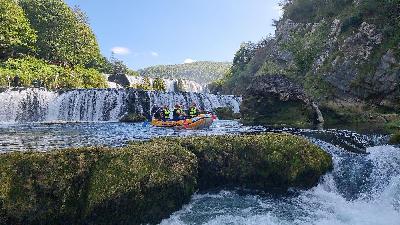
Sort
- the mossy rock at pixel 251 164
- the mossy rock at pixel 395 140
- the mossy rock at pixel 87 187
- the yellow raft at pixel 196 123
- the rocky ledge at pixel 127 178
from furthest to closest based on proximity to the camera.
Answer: the yellow raft at pixel 196 123, the mossy rock at pixel 395 140, the mossy rock at pixel 251 164, the rocky ledge at pixel 127 178, the mossy rock at pixel 87 187

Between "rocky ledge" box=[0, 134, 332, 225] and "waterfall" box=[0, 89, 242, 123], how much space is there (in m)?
27.5

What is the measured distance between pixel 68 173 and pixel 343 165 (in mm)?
9121

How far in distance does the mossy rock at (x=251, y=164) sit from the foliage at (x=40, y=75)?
3971cm

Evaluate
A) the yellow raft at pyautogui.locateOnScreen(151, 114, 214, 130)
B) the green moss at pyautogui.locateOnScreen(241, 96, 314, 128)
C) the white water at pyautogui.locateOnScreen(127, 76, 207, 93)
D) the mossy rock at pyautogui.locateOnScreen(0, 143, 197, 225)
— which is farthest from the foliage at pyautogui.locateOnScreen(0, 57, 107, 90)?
the mossy rock at pyautogui.locateOnScreen(0, 143, 197, 225)

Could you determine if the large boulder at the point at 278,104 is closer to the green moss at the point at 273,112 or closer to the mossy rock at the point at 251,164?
the green moss at the point at 273,112

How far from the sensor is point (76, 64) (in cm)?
6688

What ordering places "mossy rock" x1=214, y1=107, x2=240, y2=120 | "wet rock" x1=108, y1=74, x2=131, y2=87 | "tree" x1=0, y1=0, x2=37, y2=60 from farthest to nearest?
"wet rock" x1=108, y1=74, x2=131, y2=87 < "tree" x1=0, y1=0, x2=37, y2=60 < "mossy rock" x1=214, y1=107, x2=240, y2=120

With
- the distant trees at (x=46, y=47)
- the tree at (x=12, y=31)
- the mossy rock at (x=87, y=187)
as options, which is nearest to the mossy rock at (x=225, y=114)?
the distant trees at (x=46, y=47)

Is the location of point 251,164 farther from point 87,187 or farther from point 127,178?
point 87,187

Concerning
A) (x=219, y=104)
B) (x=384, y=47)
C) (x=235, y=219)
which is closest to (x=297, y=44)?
(x=219, y=104)

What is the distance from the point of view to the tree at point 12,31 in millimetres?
53469

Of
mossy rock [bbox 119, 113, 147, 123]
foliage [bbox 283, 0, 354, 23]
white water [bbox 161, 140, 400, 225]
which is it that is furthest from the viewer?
foliage [bbox 283, 0, 354, 23]

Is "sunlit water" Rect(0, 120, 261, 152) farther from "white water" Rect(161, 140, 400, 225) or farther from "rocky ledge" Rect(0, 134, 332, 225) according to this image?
"white water" Rect(161, 140, 400, 225)

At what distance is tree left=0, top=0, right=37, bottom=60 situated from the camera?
175 ft
